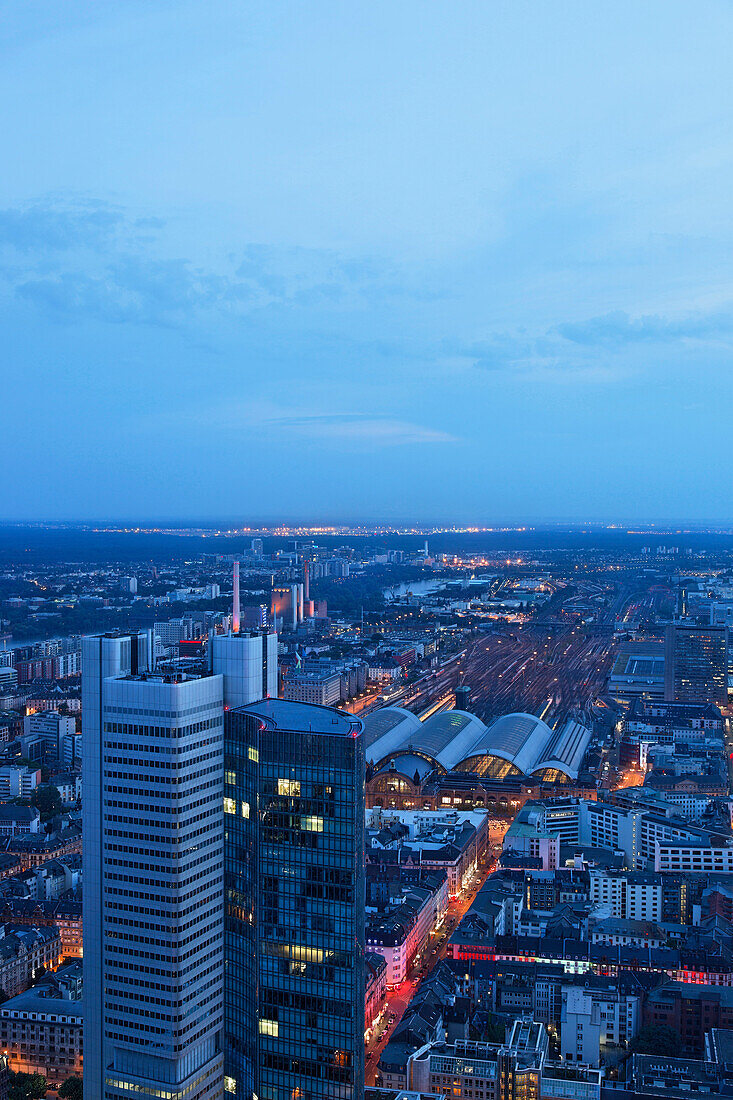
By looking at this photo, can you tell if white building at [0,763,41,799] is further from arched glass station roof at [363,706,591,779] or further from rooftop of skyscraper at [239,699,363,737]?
rooftop of skyscraper at [239,699,363,737]

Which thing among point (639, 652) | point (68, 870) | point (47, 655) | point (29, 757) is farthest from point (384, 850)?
point (639, 652)

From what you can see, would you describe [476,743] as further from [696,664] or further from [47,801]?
[47,801]

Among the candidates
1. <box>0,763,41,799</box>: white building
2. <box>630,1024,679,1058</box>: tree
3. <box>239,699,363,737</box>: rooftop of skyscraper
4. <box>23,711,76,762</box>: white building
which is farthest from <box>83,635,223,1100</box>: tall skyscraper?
<box>23,711,76,762</box>: white building

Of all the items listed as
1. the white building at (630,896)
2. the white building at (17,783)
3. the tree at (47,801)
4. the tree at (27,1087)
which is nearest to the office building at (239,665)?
the tree at (27,1087)

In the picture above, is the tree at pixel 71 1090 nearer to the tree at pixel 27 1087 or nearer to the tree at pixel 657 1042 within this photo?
the tree at pixel 27 1087

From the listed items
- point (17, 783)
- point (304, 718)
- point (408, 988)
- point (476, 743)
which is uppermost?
point (304, 718)

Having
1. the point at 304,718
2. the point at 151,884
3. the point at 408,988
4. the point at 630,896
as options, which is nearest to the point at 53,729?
the point at 408,988
